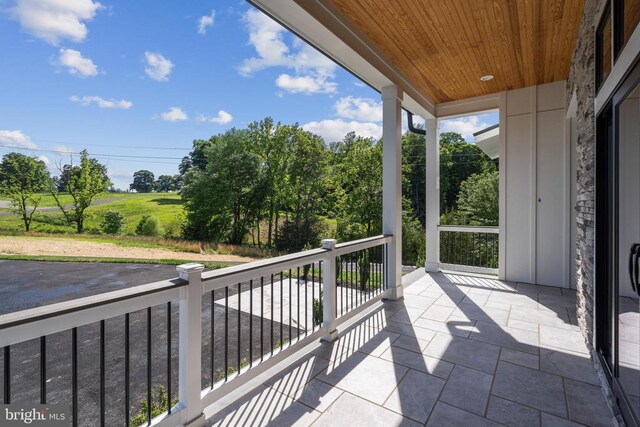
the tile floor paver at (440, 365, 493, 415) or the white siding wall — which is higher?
the white siding wall

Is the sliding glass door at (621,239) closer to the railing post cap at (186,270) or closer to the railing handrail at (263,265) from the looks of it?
the railing handrail at (263,265)

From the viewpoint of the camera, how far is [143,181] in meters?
21.2

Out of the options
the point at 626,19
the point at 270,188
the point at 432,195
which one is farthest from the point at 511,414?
the point at 270,188

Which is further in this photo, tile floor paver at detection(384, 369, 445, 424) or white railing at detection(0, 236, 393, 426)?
tile floor paver at detection(384, 369, 445, 424)

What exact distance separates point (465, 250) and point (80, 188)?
68.4ft

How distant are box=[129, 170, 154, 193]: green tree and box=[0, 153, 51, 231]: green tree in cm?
476

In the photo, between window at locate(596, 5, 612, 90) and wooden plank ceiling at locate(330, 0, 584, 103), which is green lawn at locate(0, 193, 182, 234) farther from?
window at locate(596, 5, 612, 90)

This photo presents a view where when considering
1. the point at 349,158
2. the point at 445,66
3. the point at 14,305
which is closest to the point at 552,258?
the point at 445,66

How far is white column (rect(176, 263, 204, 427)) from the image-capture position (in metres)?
1.58

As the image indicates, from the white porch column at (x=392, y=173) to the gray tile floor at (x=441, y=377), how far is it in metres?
0.63

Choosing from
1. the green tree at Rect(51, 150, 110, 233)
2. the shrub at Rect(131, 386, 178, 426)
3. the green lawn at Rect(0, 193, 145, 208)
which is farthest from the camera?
Answer: the green tree at Rect(51, 150, 110, 233)

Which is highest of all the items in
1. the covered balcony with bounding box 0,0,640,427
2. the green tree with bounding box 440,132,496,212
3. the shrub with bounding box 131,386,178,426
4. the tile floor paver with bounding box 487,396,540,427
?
the green tree with bounding box 440,132,496,212

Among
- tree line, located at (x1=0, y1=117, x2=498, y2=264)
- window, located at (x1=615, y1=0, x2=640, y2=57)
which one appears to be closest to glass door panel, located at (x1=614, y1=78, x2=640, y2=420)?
window, located at (x1=615, y1=0, x2=640, y2=57)

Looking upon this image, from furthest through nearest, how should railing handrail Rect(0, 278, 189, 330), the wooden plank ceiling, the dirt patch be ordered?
the dirt patch, the wooden plank ceiling, railing handrail Rect(0, 278, 189, 330)
